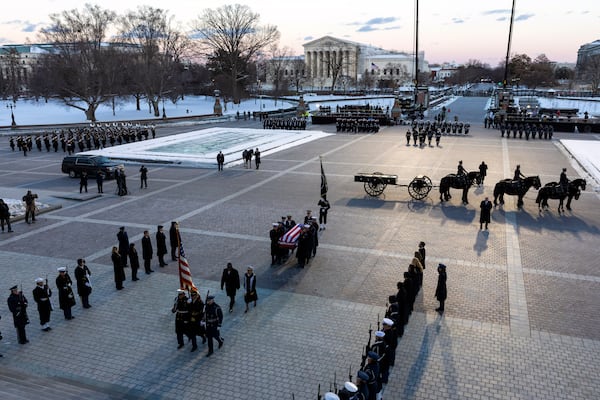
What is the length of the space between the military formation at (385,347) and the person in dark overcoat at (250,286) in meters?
2.88

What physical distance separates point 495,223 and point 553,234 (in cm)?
191

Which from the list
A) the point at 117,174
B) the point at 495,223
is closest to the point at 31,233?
the point at 117,174

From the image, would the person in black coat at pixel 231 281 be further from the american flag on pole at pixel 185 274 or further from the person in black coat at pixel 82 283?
the person in black coat at pixel 82 283

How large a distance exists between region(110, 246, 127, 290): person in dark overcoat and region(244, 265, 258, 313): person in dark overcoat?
331cm

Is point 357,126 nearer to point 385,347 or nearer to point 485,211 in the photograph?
point 485,211

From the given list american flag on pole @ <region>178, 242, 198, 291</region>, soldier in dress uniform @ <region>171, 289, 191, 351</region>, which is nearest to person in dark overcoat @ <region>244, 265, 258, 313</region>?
american flag on pole @ <region>178, 242, 198, 291</region>

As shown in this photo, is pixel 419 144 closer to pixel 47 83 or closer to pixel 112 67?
pixel 112 67

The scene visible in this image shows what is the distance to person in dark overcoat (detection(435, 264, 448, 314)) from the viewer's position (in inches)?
402

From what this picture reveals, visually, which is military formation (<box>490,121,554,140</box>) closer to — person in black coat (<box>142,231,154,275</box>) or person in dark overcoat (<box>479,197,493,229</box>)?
person in dark overcoat (<box>479,197,493,229</box>)

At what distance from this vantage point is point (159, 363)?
8641 mm

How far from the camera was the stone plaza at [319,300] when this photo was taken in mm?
8141

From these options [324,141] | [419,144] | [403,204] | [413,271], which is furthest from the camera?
[324,141]

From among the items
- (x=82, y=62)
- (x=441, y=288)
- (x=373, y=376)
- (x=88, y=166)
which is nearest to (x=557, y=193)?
(x=441, y=288)

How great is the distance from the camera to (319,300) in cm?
1107
